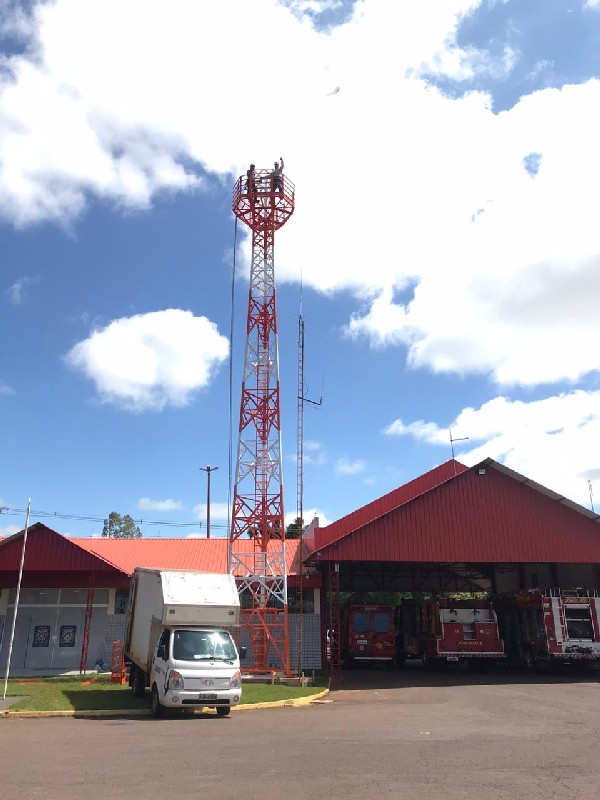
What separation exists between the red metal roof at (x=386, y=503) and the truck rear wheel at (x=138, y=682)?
17400mm

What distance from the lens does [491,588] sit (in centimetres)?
3788

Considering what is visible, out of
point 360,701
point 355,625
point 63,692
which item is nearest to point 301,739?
point 360,701

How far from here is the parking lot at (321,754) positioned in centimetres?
742

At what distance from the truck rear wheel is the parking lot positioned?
3.09 m

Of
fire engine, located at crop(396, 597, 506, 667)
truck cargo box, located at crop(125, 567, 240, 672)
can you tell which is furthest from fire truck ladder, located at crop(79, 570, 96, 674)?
fire engine, located at crop(396, 597, 506, 667)

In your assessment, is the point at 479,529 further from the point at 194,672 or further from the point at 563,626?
the point at 194,672

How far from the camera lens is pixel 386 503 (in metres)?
39.4

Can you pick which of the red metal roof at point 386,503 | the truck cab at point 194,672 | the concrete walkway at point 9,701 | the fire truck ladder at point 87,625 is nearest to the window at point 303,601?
the red metal roof at point 386,503

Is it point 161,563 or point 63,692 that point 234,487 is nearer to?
point 161,563

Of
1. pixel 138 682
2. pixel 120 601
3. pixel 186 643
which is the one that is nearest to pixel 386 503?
pixel 120 601

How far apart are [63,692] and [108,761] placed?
10.3 m

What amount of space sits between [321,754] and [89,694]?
1055 cm

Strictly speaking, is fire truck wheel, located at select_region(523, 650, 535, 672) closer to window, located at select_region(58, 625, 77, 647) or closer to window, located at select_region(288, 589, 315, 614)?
window, located at select_region(288, 589, 315, 614)

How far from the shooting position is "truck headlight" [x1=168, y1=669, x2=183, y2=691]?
1374 cm
